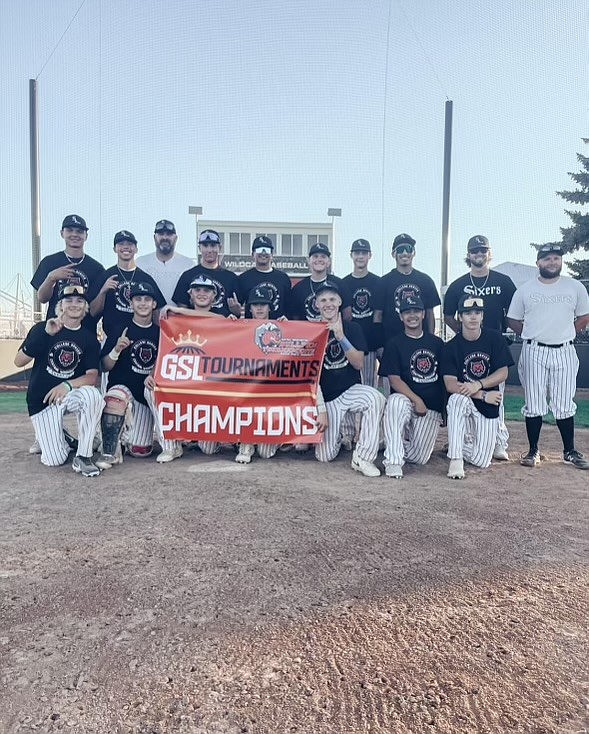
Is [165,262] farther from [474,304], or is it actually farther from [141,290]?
[474,304]

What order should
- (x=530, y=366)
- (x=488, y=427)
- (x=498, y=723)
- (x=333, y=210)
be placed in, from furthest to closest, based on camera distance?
(x=333, y=210) < (x=530, y=366) < (x=488, y=427) < (x=498, y=723)

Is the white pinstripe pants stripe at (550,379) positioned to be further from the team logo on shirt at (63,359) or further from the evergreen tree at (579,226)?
the evergreen tree at (579,226)

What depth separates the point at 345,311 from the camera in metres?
5.52

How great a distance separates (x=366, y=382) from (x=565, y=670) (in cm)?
425

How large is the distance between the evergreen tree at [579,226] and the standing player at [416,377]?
15.6 metres

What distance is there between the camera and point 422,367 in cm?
491

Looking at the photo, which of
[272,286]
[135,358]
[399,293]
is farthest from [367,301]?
[135,358]

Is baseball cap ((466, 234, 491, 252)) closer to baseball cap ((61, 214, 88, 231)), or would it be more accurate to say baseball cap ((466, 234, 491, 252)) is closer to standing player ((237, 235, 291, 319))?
standing player ((237, 235, 291, 319))

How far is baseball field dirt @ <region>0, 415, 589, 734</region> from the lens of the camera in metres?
1.60

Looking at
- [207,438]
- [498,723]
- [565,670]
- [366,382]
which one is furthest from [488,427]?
[498,723]

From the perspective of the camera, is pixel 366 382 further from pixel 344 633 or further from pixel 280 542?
pixel 344 633

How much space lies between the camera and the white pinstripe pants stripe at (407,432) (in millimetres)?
4621

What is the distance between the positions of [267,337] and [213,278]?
89 centimetres

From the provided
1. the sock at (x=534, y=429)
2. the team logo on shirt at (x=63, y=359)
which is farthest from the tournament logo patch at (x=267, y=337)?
the sock at (x=534, y=429)
